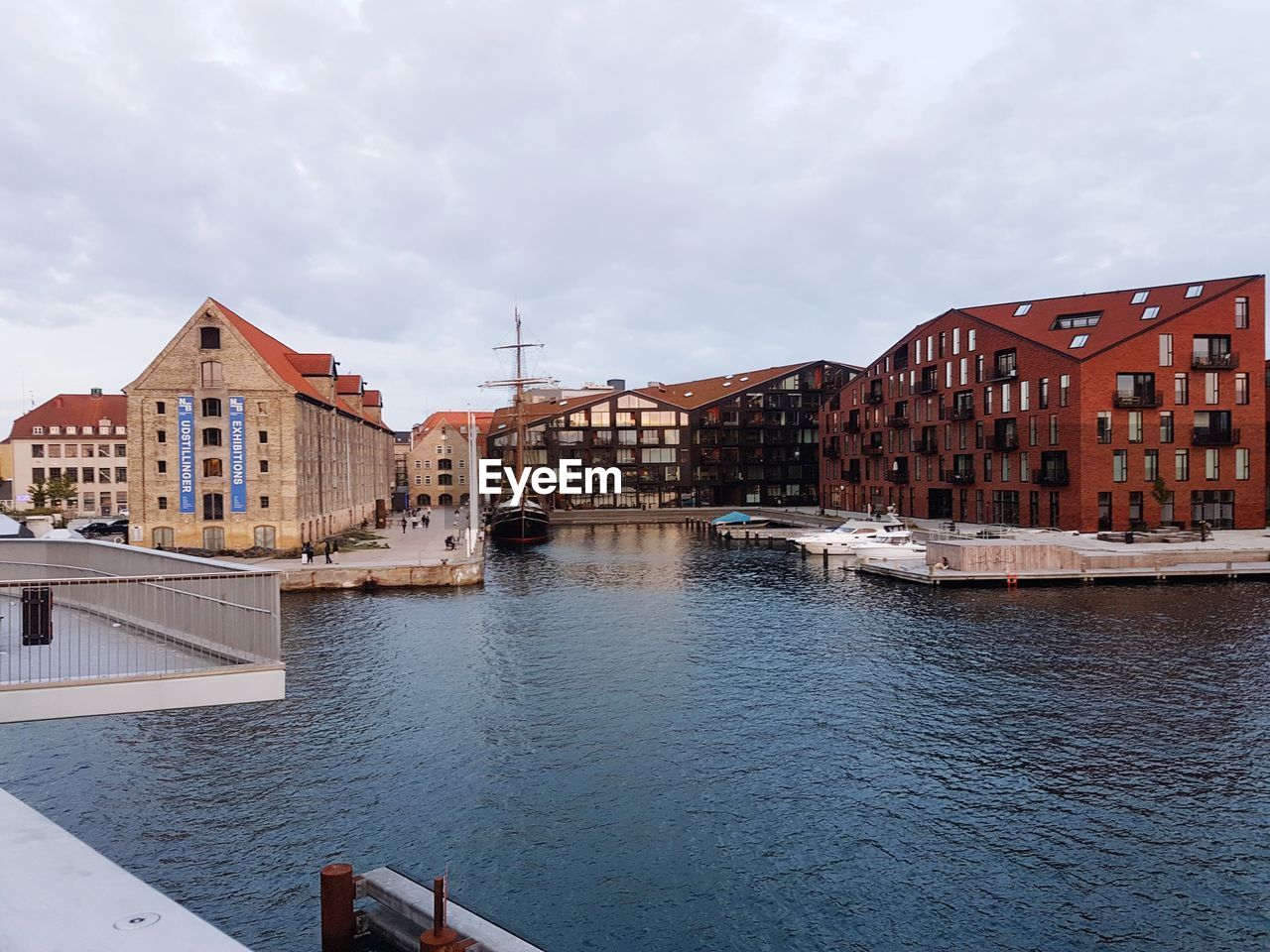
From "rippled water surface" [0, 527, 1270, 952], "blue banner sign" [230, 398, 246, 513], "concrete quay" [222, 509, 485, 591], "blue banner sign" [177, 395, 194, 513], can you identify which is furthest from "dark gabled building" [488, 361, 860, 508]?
"rippled water surface" [0, 527, 1270, 952]

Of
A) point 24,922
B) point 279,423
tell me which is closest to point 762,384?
point 279,423

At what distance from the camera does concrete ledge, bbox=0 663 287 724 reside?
41.2ft

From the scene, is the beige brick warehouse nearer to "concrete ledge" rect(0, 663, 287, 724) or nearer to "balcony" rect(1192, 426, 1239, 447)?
"concrete ledge" rect(0, 663, 287, 724)

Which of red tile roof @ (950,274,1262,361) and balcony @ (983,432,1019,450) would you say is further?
balcony @ (983,432,1019,450)

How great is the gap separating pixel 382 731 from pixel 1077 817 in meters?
18.5

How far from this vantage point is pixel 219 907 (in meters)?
15.4

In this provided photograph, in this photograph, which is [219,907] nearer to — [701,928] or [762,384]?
[701,928]

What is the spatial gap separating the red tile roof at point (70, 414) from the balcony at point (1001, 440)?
104092 mm

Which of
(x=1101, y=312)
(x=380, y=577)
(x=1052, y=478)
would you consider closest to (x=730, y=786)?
(x=380, y=577)

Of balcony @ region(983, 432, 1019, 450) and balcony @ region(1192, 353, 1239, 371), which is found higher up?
balcony @ region(1192, 353, 1239, 371)

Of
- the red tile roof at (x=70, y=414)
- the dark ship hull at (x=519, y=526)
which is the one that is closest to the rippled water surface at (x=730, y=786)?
the dark ship hull at (x=519, y=526)

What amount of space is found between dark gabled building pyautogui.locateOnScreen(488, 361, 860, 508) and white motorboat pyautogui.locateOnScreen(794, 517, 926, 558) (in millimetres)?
48138

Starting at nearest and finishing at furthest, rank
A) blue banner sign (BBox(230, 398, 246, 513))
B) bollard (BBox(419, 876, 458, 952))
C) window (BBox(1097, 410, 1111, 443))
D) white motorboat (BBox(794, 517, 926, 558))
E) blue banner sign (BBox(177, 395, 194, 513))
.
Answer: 1. bollard (BBox(419, 876, 458, 952))
2. blue banner sign (BBox(177, 395, 194, 513))
3. blue banner sign (BBox(230, 398, 246, 513))
4. white motorboat (BBox(794, 517, 926, 558))
5. window (BBox(1097, 410, 1111, 443))

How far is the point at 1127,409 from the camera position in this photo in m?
66.4
